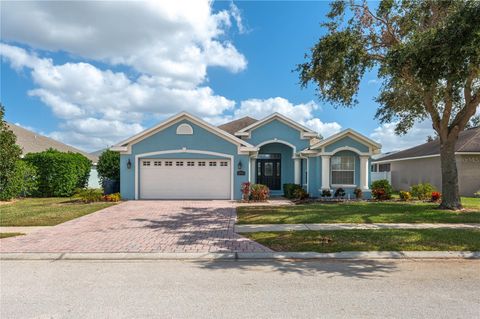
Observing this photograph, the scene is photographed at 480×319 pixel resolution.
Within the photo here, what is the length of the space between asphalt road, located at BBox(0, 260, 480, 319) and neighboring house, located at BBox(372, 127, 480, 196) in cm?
1770

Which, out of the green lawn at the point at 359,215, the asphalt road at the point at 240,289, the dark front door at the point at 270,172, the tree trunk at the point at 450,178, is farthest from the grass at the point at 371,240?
the dark front door at the point at 270,172

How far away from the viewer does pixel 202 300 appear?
15.9 ft

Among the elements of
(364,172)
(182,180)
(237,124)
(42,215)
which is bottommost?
(42,215)

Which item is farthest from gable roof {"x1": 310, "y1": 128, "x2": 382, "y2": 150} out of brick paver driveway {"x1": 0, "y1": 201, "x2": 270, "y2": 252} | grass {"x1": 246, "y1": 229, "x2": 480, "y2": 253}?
grass {"x1": 246, "y1": 229, "x2": 480, "y2": 253}

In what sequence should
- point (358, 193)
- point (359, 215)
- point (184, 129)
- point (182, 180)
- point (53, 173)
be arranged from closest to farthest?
point (359, 215) → point (184, 129) → point (182, 180) → point (358, 193) → point (53, 173)

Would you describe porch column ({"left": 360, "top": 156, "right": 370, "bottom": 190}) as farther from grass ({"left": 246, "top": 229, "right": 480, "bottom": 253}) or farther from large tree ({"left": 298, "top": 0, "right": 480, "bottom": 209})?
grass ({"left": 246, "top": 229, "right": 480, "bottom": 253})

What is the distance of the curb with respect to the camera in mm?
7141

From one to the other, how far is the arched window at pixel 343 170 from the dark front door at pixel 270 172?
14.9 ft

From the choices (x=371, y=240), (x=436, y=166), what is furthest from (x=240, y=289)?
(x=436, y=166)

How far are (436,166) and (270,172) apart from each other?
1167 centimetres

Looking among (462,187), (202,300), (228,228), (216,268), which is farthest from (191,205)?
(462,187)

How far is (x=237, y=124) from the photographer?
27.1 meters

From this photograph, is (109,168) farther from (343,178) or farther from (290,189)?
(343,178)

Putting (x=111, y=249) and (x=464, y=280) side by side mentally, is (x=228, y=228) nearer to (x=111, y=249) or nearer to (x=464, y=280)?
(x=111, y=249)
